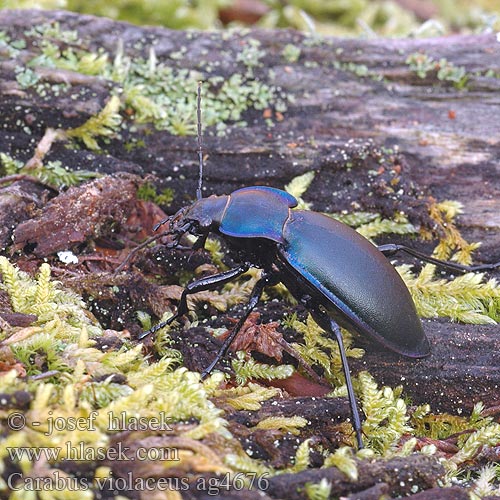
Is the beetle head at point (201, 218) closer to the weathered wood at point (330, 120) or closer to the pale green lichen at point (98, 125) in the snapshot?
the weathered wood at point (330, 120)

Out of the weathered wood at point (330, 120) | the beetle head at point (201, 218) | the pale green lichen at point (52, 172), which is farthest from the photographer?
the weathered wood at point (330, 120)

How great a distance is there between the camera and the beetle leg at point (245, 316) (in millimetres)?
3480

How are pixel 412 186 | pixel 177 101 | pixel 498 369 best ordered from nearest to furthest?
1. pixel 498 369
2. pixel 412 186
3. pixel 177 101

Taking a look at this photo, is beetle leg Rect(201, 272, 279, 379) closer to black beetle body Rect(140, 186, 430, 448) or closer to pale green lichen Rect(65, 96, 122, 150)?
black beetle body Rect(140, 186, 430, 448)

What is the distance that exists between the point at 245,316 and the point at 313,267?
51cm

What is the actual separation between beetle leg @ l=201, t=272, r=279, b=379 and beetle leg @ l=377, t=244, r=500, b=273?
0.80 m

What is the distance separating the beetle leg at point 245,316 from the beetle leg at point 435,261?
80 cm

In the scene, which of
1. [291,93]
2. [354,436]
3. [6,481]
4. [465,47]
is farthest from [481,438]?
[465,47]

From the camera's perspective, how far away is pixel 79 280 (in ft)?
12.3

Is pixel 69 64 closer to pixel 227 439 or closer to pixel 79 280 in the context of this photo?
pixel 79 280

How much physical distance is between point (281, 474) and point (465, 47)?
4386 mm

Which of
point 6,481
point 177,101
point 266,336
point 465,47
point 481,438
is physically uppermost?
point 465,47

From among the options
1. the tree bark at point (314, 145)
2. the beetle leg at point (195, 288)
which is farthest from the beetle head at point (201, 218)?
the tree bark at point (314, 145)

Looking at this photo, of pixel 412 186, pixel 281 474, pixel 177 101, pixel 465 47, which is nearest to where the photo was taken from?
pixel 281 474
